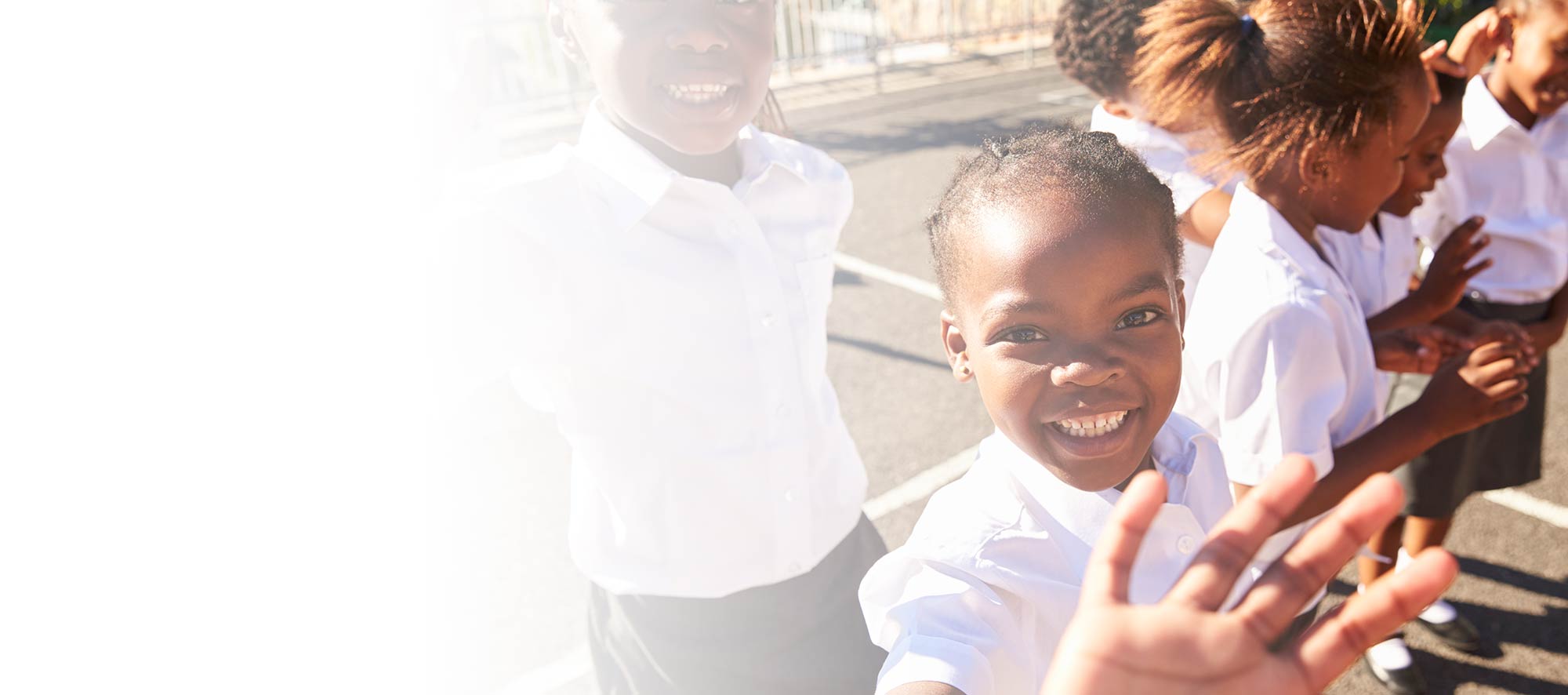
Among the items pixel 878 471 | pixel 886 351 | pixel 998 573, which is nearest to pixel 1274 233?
pixel 998 573

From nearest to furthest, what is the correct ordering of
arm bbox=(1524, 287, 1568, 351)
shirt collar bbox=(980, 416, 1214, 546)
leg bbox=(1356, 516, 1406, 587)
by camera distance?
shirt collar bbox=(980, 416, 1214, 546) < leg bbox=(1356, 516, 1406, 587) < arm bbox=(1524, 287, 1568, 351)

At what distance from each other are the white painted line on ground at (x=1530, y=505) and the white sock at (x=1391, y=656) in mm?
898

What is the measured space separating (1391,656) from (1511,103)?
1.50 meters

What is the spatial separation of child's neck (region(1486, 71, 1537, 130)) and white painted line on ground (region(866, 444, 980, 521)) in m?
1.82

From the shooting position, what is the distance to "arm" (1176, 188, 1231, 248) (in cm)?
225

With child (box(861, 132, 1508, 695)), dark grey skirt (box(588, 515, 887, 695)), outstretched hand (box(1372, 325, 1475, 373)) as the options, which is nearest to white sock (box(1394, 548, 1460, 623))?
outstretched hand (box(1372, 325, 1475, 373))

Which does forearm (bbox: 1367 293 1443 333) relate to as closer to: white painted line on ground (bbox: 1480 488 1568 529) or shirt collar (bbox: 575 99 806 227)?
shirt collar (bbox: 575 99 806 227)

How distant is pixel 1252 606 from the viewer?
0.80 metres

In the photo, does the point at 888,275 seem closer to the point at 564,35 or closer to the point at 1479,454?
the point at 1479,454

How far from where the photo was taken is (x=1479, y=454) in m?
2.75

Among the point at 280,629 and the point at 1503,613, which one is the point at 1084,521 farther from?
the point at 280,629

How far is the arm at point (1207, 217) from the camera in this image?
2246 millimetres

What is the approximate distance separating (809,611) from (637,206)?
2.40 ft

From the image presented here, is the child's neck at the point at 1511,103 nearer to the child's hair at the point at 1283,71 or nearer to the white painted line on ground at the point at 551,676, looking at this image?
the child's hair at the point at 1283,71
